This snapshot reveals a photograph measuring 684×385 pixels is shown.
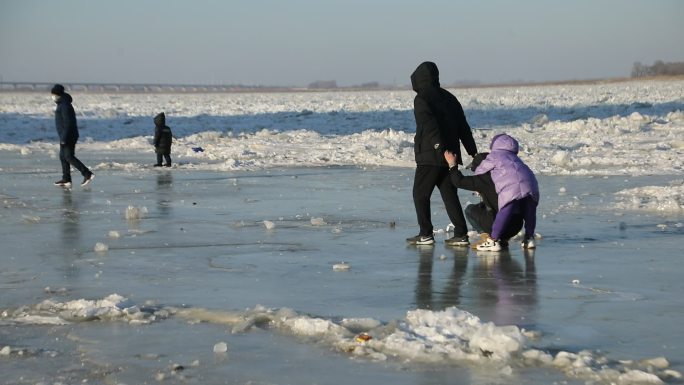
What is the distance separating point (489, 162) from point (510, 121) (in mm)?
33887

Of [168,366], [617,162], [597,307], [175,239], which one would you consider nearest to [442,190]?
[175,239]

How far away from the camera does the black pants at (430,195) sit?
1107cm

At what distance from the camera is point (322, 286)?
28.5 feet

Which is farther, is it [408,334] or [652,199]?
[652,199]

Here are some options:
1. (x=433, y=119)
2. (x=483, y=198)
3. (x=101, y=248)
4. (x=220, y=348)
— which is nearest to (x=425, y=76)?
(x=433, y=119)

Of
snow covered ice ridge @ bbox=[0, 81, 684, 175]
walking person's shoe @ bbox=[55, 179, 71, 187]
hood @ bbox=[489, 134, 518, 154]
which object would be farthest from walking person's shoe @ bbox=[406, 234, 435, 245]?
snow covered ice ridge @ bbox=[0, 81, 684, 175]

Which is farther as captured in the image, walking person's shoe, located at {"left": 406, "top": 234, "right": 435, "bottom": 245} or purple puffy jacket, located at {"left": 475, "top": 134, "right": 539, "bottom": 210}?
walking person's shoe, located at {"left": 406, "top": 234, "right": 435, "bottom": 245}

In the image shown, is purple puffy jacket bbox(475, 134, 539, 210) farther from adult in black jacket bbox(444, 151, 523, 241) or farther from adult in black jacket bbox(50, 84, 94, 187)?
adult in black jacket bbox(50, 84, 94, 187)

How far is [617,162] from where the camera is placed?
75.2 feet

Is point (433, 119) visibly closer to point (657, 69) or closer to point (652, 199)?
point (652, 199)

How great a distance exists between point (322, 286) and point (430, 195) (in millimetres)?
2743

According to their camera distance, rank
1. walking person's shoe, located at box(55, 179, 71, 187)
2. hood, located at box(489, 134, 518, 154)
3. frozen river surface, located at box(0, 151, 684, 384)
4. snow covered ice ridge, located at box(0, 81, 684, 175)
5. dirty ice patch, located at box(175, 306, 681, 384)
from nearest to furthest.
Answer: dirty ice patch, located at box(175, 306, 681, 384) < frozen river surface, located at box(0, 151, 684, 384) < hood, located at box(489, 134, 518, 154) < walking person's shoe, located at box(55, 179, 71, 187) < snow covered ice ridge, located at box(0, 81, 684, 175)

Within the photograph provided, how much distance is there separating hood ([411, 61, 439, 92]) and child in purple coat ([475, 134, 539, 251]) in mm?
924

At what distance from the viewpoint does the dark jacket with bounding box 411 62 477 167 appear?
11.0 meters
